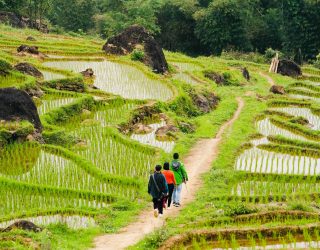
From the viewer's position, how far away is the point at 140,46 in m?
26.7

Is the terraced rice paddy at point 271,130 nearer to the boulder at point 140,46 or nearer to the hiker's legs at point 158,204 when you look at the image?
the hiker's legs at point 158,204

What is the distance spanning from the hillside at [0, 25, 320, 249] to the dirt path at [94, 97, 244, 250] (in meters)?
0.10

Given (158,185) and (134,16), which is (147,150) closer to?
(158,185)

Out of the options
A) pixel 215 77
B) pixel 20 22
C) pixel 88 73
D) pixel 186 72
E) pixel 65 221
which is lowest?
pixel 65 221

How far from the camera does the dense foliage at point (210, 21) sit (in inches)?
1629

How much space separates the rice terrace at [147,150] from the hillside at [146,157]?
0.12ft

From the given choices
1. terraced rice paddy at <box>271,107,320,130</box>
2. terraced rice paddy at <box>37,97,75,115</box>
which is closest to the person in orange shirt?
terraced rice paddy at <box>37,97,75,115</box>

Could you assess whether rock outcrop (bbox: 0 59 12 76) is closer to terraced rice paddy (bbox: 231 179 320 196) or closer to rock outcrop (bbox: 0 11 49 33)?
terraced rice paddy (bbox: 231 179 320 196)

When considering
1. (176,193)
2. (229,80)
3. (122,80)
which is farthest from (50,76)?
(176,193)

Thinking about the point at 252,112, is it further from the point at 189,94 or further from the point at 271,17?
the point at 271,17

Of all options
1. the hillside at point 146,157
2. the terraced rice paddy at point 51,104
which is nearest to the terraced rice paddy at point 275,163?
the hillside at point 146,157

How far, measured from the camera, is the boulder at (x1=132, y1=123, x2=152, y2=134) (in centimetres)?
1644

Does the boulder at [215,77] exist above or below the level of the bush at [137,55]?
below

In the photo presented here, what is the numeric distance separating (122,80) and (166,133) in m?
7.26
